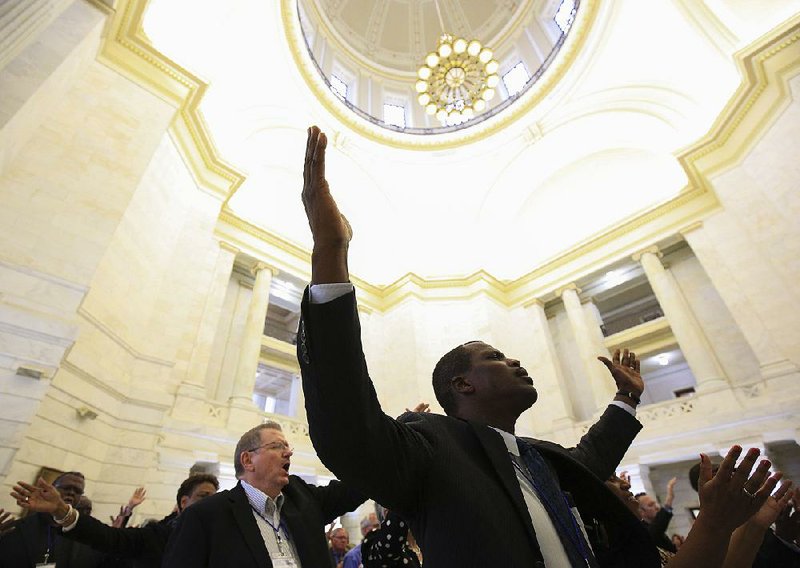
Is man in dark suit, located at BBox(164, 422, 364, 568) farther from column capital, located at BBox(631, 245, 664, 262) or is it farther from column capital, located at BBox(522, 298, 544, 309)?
column capital, located at BBox(522, 298, 544, 309)

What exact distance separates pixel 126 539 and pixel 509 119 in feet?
49.8

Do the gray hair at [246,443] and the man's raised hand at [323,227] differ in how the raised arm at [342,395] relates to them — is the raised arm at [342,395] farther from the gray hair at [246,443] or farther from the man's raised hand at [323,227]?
the gray hair at [246,443]

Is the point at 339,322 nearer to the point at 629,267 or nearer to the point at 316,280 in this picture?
the point at 316,280

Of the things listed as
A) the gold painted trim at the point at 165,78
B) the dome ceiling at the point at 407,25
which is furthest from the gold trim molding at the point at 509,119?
the dome ceiling at the point at 407,25

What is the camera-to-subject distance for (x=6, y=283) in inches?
189

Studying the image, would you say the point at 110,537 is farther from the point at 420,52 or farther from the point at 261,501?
the point at 420,52

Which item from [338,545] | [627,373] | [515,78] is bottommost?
[338,545]

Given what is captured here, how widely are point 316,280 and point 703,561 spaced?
1.08 meters

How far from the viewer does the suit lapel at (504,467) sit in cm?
99

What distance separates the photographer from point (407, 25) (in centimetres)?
2083

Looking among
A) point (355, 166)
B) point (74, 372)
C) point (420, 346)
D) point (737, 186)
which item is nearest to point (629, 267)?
point (737, 186)

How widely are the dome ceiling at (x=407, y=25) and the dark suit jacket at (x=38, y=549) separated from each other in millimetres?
20072

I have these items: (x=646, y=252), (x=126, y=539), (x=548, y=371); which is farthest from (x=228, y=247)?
(x=646, y=252)

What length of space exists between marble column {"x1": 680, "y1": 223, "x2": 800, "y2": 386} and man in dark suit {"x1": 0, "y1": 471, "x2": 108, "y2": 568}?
11376 millimetres
